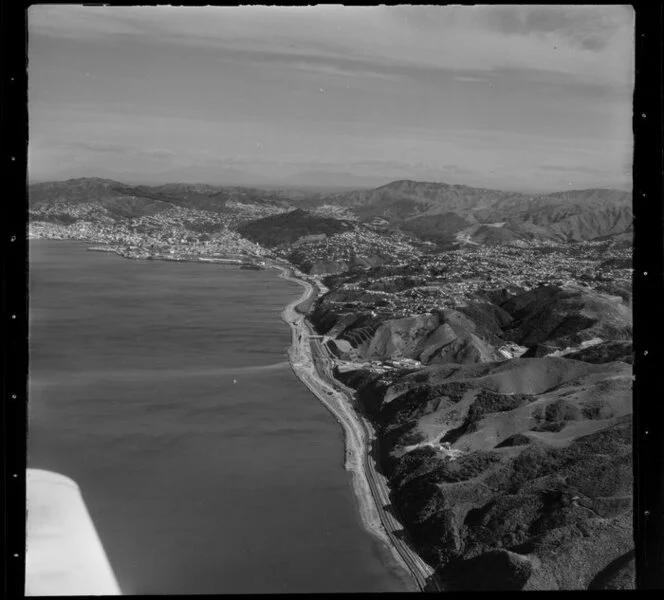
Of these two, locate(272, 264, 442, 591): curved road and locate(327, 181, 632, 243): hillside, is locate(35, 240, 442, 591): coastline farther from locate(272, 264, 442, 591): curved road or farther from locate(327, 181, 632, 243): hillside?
locate(327, 181, 632, 243): hillside

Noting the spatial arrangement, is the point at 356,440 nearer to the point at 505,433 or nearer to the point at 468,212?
the point at 505,433

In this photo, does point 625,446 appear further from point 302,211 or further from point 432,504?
point 302,211

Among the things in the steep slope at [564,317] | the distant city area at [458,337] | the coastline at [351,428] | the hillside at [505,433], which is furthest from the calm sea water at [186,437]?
the steep slope at [564,317]

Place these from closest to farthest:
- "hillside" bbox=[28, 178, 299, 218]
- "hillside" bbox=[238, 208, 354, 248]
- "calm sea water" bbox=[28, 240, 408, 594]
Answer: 1. "calm sea water" bbox=[28, 240, 408, 594]
2. "hillside" bbox=[28, 178, 299, 218]
3. "hillside" bbox=[238, 208, 354, 248]

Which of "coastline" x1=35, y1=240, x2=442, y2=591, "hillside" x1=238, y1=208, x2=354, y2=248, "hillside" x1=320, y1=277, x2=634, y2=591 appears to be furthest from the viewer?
"hillside" x1=238, y1=208, x2=354, y2=248

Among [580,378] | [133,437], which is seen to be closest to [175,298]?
[133,437]

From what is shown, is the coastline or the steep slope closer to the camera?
the coastline

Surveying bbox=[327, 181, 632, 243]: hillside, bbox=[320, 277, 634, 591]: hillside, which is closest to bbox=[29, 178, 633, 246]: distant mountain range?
bbox=[327, 181, 632, 243]: hillside
